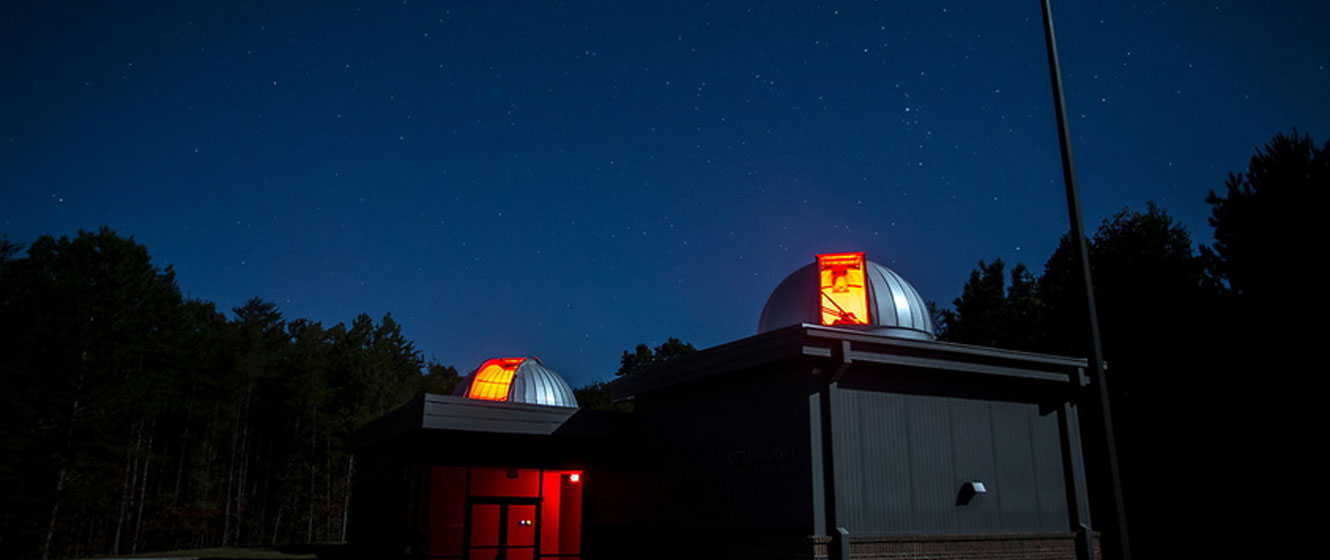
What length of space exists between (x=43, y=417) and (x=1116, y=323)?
39369mm

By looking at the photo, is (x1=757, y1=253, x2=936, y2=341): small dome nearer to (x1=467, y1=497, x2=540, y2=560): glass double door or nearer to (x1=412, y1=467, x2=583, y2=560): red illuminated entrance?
(x1=412, y1=467, x2=583, y2=560): red illuminated entrance

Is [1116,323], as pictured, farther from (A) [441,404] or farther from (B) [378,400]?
(B) [378,400]

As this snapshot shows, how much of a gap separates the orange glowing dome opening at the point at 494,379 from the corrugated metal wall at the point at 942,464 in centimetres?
1322

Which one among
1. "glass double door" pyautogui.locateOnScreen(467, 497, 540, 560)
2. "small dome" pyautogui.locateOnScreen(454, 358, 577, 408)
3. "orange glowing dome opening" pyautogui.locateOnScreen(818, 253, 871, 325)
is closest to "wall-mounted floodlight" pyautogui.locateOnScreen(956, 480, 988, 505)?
"orange glowing dome opening" pyautogui.locateOnScreen(818, 253, 871, 325)

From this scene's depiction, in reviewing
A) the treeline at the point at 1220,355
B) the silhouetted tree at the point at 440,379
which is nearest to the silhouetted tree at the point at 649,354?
the silhouetted tree at the point at 440,379

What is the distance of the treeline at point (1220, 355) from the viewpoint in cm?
2291

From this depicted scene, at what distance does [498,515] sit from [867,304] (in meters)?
10.8

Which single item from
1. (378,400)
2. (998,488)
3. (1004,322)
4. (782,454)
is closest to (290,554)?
(378,400)

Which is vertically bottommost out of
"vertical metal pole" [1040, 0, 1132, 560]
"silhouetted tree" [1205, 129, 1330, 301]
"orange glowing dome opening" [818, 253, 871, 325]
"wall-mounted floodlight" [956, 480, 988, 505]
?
"wall-mounted floodlight" [956, 480, 988, 505]

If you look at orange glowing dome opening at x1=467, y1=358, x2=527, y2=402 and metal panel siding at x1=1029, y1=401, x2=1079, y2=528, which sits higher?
orange glowing dome opening at x1=467, y1=358, x2=527, y2=402

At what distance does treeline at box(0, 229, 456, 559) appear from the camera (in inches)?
1198

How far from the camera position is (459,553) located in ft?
68.7

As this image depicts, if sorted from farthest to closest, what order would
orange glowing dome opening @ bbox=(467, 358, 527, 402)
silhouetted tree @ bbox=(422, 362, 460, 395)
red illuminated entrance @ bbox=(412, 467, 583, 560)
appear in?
silhouetted tree @ bbox=(422, 362, 460, 395) < orange glowing dome opening @ bbox=(467, 358, 527, 402) < red illuminated entrance @ bbox=(412, 467, 583, 560)

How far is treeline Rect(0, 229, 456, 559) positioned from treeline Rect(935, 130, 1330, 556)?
35214 mm
